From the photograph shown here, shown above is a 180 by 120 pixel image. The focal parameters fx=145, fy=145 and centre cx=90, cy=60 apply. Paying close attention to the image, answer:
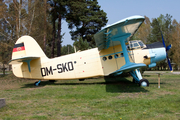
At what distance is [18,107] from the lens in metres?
5.41

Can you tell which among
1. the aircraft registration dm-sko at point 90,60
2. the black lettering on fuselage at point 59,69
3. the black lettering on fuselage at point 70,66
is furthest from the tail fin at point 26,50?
the black lettering on fuselage at point 70,66

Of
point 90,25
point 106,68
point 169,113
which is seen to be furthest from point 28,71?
point 90,25

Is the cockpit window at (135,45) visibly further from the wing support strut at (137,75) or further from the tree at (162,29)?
the tree at (162,29)

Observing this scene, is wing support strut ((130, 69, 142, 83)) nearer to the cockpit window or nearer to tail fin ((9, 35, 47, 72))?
the cockpit window

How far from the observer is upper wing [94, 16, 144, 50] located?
6365mm

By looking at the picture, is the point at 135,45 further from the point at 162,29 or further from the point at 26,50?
the point at 162,29

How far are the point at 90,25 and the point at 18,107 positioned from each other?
2557 centimetres

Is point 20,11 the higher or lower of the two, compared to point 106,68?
higher

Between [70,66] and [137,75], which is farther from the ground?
[70,66]

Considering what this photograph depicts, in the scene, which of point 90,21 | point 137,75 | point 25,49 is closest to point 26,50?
point 25,49

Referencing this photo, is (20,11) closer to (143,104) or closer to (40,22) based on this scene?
(40,22)

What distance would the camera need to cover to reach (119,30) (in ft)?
24.1

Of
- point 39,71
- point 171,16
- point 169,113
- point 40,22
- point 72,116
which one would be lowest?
point 169,113

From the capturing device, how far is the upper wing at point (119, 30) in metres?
6.36
